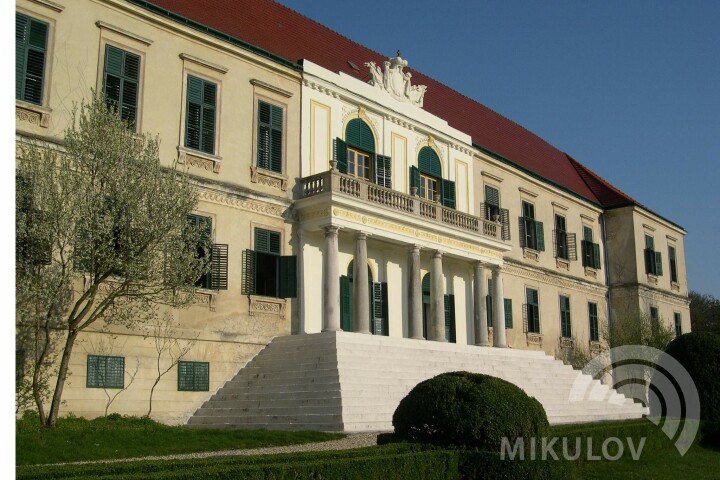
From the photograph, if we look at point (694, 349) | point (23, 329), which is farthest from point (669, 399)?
point (23, 329)

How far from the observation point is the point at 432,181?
31047 millimetres

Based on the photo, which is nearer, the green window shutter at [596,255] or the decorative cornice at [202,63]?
the decorative cornice at [202,63]

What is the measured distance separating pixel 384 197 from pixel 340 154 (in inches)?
92.5

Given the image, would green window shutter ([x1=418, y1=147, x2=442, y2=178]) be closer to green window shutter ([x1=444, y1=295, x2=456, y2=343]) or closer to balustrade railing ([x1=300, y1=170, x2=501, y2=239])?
balustrade railing ([x1=300, y1=170, x2=501, y2=239])

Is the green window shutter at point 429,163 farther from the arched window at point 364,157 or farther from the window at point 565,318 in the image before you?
the window at point 565,318

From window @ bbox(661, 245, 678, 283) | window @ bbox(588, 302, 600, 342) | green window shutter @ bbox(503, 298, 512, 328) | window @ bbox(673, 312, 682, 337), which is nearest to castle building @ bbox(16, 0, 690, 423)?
green window shutter @ bbox(503, 298, 512, 328)

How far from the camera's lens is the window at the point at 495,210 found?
33.5 meters

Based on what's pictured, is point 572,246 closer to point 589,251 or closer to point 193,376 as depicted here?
point 589,251

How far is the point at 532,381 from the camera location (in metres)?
25.2

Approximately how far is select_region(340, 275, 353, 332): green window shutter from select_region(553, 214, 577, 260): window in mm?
16271

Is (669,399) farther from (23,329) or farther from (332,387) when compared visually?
(23,329)

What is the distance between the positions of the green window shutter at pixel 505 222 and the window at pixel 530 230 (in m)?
1.37

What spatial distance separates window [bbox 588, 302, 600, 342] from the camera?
40.2 meters
